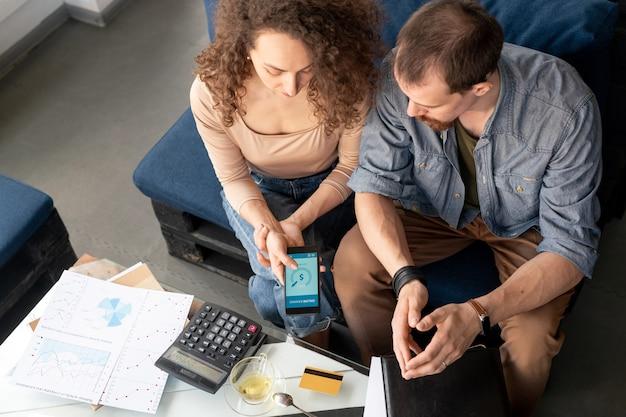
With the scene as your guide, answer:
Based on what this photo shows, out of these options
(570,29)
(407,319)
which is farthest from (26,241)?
(570,29)

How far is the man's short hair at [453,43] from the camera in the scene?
1.29m

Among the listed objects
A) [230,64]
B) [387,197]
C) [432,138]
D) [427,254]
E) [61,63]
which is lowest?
[61,63]

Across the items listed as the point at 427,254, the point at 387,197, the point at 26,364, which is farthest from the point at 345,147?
the point at 26,364

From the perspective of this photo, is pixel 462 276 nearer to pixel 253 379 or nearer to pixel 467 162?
pixel 467 162

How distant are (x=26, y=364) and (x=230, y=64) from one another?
2.44 feet

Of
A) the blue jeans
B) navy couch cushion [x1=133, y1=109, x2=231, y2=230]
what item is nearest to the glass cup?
the blue jeans

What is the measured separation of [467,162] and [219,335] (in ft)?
2.22

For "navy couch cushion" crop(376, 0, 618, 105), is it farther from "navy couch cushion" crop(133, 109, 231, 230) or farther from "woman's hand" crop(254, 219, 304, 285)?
"navy couch cushion" crop(133, 109, 231, 230)

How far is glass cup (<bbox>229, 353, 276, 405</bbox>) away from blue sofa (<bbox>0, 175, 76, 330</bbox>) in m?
0.79

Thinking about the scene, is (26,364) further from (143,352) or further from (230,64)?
(230,64)

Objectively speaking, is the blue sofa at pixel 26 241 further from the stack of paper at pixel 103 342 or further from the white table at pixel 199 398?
the white table at pixel 199 398

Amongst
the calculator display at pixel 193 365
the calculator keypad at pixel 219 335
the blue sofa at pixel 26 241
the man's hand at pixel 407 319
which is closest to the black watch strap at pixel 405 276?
the man's hand at pixel 407 319

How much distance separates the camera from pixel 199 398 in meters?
1.39

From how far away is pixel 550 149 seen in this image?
1435 millimetres
